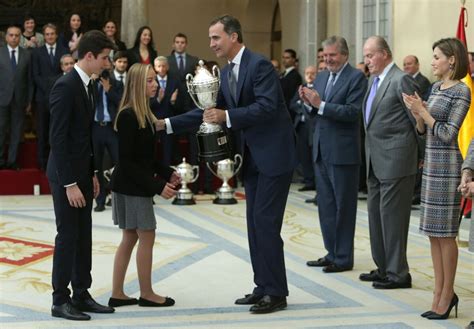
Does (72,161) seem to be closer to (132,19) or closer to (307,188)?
(307,188)

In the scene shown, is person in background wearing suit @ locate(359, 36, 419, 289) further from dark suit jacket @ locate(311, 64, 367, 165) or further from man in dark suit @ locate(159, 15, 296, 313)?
man in dark suit @ locate(159, 15, 296, 313)

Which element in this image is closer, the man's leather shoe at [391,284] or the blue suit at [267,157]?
the blue suit at [267,157]

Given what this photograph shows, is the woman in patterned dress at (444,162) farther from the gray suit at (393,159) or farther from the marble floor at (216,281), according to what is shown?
the gray suit at (393,159)

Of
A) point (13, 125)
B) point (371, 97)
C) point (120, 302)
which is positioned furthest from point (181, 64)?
point (120, 302)

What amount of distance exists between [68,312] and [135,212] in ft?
2.47

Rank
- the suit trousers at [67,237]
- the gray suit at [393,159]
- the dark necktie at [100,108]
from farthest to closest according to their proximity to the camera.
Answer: the dark necktie at [100,108] → the gray suit at [393,159] → the suit trousers at [67,237]

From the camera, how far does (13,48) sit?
1332 centimetres

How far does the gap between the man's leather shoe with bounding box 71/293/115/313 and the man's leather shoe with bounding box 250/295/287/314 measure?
919 millimetres

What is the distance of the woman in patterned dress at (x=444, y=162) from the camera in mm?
6234

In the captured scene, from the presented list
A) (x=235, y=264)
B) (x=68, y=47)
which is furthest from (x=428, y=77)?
(x=235, y=264)

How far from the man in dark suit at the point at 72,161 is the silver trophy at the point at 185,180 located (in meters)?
5.89

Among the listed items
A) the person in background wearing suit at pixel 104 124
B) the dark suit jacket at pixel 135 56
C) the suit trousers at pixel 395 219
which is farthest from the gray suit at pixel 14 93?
the suit trousers at pixel 395 219

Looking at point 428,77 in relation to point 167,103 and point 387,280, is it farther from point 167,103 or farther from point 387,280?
point 387,280

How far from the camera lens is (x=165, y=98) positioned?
41.2 ft
